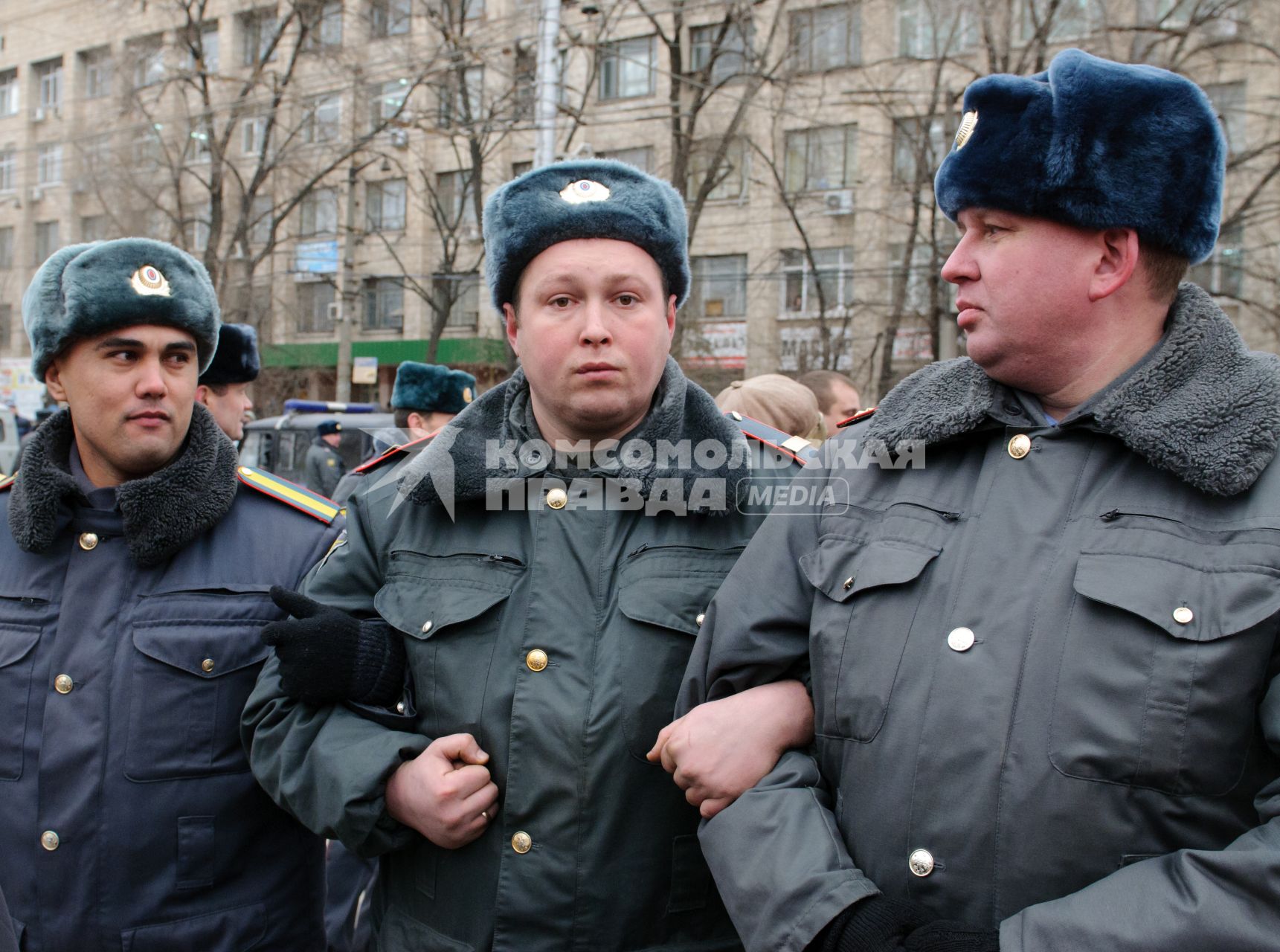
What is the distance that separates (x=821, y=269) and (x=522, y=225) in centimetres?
2018

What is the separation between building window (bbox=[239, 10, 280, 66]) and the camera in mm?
21547

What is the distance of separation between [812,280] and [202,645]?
70.0 ft

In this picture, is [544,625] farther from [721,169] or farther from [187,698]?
[721,169]

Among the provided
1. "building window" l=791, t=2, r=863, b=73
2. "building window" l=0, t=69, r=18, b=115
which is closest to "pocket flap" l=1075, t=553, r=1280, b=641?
"building window" l=791, t=2, r=863, b=73

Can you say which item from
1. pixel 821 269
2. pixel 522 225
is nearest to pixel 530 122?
pixel 821 269

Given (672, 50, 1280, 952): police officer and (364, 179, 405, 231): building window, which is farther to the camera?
(364, 179, 405, 231): building window

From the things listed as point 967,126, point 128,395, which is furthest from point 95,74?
point 967,126

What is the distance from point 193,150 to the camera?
22.6 m

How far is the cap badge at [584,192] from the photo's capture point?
7.64ft

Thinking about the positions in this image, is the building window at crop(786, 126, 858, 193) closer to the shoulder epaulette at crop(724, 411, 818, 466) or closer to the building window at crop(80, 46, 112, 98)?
the shoulder epaulette at crop(724, 411, 818, 466)

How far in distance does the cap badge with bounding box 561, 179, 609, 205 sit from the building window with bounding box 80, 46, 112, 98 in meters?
32.5

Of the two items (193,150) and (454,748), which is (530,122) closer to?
(193,150)

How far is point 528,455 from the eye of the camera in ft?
7.66

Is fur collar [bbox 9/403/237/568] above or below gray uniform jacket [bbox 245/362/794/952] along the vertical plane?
above
